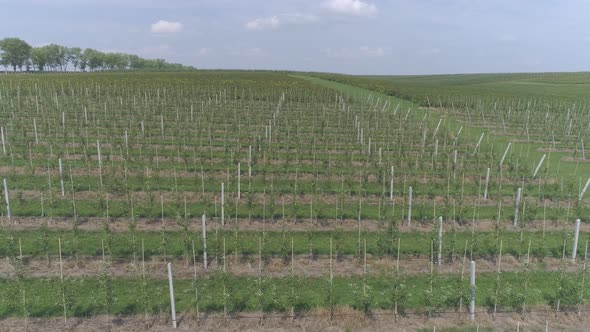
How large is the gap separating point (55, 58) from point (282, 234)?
469 ft

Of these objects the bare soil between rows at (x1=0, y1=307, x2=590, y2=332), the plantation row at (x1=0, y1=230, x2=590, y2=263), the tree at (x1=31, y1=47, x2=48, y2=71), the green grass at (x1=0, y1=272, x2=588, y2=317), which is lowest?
the bare soil between rows at (x1=0, y1=307, x2=590, y2=332)

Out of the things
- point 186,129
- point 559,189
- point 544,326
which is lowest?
point 544,326

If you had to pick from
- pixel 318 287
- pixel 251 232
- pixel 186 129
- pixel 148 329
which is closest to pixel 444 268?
pixel 318 287

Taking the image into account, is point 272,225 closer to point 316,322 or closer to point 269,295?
point 269,295

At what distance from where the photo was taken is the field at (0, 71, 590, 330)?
27.7 feet

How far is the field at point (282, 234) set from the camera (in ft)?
27.7

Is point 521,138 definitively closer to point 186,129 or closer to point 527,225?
point 527,225

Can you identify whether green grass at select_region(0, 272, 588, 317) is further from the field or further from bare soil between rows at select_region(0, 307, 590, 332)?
bare soil between rows at select_region(0, 307, 590, 332)

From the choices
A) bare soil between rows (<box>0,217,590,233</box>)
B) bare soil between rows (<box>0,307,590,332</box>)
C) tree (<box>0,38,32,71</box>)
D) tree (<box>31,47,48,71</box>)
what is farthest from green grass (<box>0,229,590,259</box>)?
tree (<box>31,47,48,71</box>)

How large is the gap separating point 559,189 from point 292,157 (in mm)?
11521

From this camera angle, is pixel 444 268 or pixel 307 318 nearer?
pixel 307 318

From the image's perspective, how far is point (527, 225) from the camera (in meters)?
13.3

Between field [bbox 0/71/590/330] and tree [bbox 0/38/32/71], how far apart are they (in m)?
110

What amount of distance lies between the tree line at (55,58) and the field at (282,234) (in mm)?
111453
